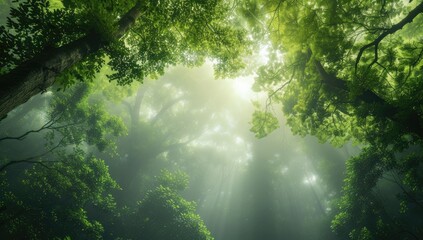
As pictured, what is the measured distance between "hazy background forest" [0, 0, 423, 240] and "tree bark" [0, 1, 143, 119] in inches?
0.9

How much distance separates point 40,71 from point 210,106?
116 ft

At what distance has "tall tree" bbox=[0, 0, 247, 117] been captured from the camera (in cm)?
398

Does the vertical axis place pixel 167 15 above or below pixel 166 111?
below

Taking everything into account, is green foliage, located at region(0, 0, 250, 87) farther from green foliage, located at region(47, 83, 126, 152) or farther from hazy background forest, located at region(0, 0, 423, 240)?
green foliage, located at region(47, 83, 126, 152)

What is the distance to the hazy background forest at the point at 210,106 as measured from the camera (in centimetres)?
528

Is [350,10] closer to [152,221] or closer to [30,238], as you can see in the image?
[30,238]

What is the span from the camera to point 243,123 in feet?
131

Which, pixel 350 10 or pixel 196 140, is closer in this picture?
pixel 350 10

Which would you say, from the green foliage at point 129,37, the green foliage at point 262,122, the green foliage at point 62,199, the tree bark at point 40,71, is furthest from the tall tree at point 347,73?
the green foliage at point 62,199

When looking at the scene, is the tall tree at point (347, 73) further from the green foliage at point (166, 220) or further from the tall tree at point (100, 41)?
the green foliage at point (166, 220)

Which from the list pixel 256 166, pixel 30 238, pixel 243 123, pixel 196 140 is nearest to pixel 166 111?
pixel 196 140

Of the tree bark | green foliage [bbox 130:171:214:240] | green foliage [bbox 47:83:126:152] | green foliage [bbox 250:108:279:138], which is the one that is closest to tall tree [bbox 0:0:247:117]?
the tree bark

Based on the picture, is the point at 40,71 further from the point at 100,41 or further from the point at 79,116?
the point at 79,116

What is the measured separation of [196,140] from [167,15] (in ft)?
128
